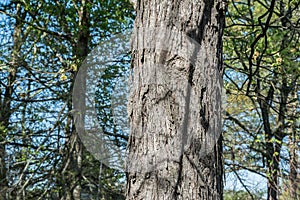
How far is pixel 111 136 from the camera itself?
534 centimetres

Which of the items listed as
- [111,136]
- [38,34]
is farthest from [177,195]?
[38,34]

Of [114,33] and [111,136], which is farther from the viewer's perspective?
[114,33]

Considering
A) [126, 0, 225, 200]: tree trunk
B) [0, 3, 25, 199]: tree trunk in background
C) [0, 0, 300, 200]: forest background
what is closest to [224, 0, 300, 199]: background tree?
[0, 0, 300, 200]: forest background

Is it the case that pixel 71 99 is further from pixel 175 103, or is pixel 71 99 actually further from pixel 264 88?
pixel 175 103

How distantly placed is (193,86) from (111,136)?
11.3 feet

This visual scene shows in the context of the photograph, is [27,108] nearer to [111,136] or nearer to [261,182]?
[111,136]

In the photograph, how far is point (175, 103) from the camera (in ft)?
6.34

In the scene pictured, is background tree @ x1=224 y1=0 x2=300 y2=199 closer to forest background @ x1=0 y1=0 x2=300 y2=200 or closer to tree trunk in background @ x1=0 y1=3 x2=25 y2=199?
forest background @ x1=0 y1=0 x2=300 y2=200

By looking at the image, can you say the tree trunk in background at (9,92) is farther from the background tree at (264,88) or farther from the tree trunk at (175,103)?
the tree trunk at (175,103)

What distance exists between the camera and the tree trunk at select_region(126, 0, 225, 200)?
6.13 feet

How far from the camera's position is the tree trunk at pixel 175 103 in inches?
73.5

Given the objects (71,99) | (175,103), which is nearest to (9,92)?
(71,99)

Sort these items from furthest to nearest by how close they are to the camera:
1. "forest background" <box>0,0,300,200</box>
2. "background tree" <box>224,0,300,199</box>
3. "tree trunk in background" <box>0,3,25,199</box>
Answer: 1. "tree trunk in background" <box>0,3,25,199</box>
2. "background tree" <box>224,0,300,199</box>
3. "forest background" <box>0,0,300,200</box>

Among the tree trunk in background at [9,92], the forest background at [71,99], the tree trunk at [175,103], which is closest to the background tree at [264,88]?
the forest background at [71,99]
